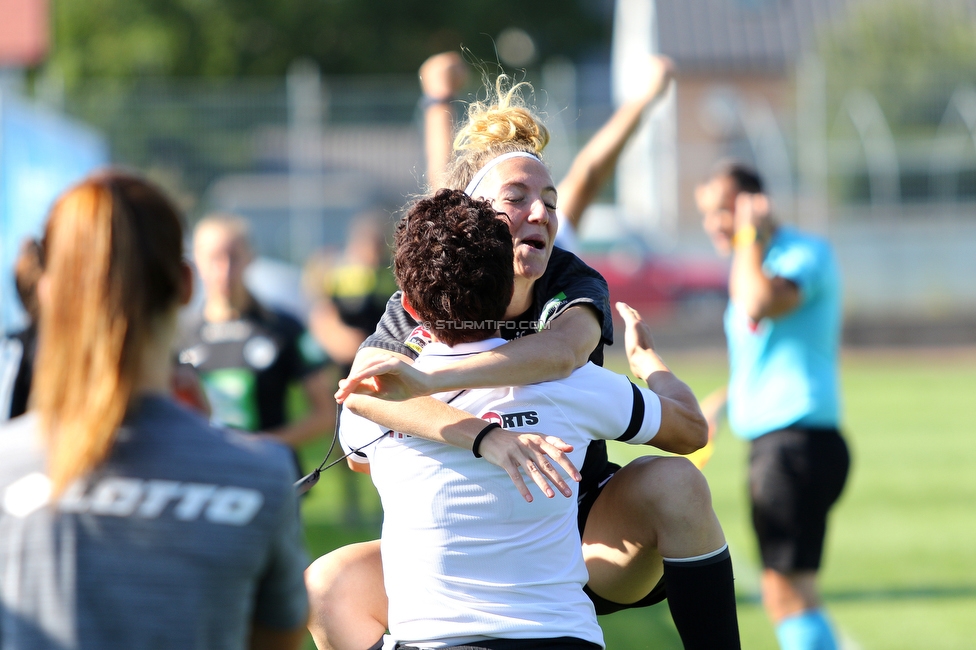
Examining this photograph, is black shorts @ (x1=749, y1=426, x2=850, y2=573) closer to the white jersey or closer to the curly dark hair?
the white jersey

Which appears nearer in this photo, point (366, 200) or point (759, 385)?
point (759, 385)

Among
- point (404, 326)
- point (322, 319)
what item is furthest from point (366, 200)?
point (404, 326)

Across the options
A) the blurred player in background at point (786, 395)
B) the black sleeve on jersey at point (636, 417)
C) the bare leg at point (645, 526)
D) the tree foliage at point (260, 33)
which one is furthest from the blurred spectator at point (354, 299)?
the tree foliage at point (260, 33)

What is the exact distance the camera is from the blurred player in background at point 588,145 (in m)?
3.70

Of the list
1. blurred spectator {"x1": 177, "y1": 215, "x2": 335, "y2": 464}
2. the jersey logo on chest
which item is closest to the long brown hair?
the jersey logo on chest

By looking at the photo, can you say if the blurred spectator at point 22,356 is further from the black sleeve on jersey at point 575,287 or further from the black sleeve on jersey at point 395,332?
the black sleeve on jersey at point 575,287

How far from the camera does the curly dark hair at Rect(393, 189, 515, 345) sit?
212 cm

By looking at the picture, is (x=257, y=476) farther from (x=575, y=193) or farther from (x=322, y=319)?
(x=322, y=319)

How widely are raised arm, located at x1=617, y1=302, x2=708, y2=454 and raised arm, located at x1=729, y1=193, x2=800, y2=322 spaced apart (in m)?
1.91

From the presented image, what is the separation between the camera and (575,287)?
2.65 m

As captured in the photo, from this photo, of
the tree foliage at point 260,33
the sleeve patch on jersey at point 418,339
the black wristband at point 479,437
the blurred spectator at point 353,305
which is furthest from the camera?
the tree foliage at point 260,33

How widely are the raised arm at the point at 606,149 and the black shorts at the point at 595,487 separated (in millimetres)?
1626

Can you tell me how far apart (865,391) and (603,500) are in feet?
47.4

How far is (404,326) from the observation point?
8.19ft
